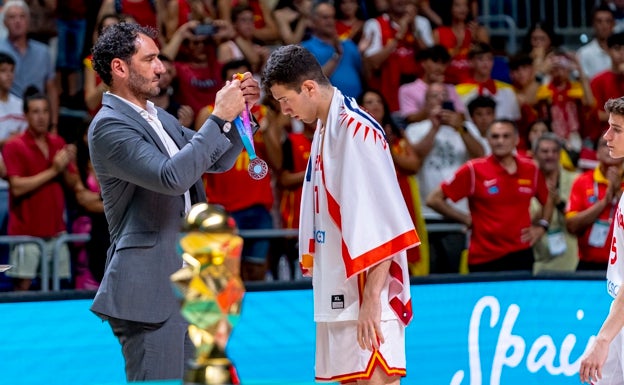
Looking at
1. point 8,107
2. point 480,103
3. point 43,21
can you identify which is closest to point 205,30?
point 43,21

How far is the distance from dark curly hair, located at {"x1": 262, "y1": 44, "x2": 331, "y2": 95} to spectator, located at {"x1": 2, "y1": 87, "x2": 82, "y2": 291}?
3.94 m

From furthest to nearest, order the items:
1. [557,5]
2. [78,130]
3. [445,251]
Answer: [557,5]
[445,251]
[78,130]

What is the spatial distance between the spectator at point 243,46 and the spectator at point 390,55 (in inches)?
43.3

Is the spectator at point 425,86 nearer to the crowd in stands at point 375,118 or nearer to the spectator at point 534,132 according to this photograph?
the crowd in stands at point 375,118

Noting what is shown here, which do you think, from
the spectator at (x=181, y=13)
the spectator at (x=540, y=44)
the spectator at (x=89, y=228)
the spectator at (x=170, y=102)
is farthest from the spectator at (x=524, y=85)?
the spectator at (x=89, y=228)

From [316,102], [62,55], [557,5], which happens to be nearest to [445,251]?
[62,55]

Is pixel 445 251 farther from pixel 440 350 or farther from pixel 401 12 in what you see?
pixel 401 12

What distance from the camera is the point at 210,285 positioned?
2.47 meters

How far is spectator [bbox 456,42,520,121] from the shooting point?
11.5 metres

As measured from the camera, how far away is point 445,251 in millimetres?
9383

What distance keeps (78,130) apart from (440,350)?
3.18 m

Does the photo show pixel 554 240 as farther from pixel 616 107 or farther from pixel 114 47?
pixel 114 47

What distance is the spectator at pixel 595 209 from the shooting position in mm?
8742

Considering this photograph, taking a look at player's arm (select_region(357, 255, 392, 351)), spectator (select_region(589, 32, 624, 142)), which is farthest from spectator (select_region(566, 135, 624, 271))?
player's arm (select_region(357, 255, 392, 351))
